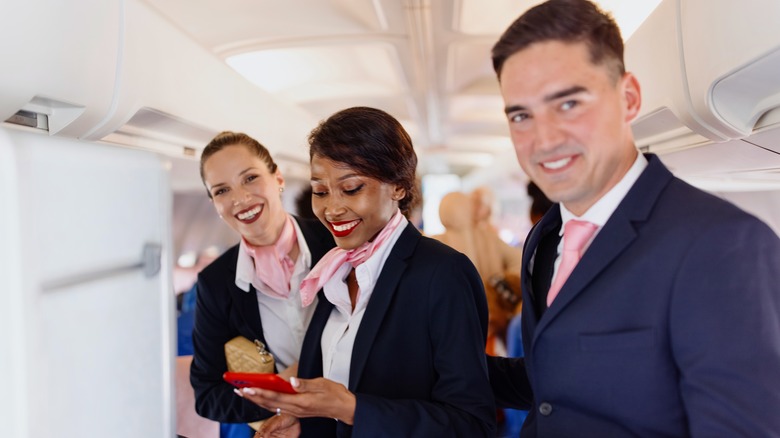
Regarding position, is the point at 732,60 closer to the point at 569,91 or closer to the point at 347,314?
the point at 569,91

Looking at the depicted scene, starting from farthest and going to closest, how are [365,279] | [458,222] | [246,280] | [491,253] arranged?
[458,222] → [491,253] → [246,280] → [365,279]

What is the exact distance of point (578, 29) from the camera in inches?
49.4

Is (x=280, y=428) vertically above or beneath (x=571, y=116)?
beneath

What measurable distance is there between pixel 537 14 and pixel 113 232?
106cm

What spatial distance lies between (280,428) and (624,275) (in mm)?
1279

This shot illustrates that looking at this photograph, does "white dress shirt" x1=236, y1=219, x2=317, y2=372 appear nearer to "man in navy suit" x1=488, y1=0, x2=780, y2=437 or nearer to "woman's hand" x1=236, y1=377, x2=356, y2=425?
"woman's hand" x1=236, y1=377, x2=356, y2=425

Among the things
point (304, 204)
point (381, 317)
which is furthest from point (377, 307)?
point (304, 204)

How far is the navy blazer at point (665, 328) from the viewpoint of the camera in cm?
104

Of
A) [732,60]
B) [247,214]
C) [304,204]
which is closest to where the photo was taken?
[732,60]

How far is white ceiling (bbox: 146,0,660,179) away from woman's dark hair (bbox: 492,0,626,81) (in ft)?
5.91

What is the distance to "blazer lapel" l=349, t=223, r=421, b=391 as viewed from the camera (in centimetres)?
175

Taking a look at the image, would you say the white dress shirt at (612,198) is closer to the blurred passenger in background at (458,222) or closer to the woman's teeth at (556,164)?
the woman's teeth at (556,164)

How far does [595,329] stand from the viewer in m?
1.23

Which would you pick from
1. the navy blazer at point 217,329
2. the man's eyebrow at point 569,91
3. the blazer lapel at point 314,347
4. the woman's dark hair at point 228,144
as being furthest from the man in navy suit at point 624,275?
the woman's dark hair at point 228,144
